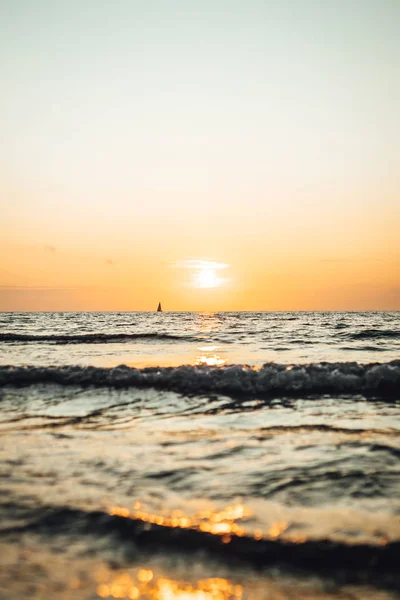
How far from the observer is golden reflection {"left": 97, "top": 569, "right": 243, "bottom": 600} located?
2535 millimetres

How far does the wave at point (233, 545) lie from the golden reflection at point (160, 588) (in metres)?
0.35

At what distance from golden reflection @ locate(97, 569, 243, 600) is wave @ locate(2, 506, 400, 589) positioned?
1.15ft

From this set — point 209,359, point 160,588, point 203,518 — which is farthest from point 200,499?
point 209,359

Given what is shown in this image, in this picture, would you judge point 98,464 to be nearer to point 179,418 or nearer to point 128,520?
point 128,520

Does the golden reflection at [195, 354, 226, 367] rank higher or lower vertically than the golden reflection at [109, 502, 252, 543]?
lower

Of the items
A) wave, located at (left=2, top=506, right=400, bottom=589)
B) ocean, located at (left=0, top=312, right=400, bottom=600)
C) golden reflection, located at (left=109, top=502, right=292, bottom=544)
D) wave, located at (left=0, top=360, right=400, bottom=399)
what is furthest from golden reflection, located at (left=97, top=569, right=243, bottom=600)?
wave, located at (left=0, top=360, right=400, bottom=399)

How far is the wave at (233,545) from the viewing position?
114 inches

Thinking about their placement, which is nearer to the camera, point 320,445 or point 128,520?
point 128,520

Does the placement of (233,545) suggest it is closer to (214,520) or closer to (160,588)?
(214,520)

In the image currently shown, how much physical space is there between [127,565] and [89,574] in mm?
251

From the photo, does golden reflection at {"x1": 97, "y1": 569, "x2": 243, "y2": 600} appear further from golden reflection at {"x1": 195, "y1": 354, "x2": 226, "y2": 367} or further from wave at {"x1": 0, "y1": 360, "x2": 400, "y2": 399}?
golden reflection at {"x1": 195, "y1": 354, "x2": 226, "y2": 367}

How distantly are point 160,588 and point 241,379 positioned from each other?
26.5 feet

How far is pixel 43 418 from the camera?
23.8 feet

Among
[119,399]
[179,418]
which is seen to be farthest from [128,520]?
[119,399]
